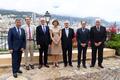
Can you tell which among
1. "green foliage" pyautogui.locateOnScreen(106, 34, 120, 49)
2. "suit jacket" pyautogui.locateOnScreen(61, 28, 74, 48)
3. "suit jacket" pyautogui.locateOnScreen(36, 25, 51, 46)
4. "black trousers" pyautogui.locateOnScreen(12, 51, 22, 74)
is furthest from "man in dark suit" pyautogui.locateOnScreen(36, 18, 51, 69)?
"green foliage" pyautogui.locateOnScreen(106, 34, 120, 49)

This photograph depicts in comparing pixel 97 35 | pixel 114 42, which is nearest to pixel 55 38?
pixel 97 35

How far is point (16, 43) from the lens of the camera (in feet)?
28.4

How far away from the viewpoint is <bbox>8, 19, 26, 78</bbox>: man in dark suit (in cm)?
861

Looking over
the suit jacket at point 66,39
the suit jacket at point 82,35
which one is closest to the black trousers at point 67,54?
the suit jacket at point 66,39

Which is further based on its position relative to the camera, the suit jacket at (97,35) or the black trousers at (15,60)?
the suit jacket at (97,35)

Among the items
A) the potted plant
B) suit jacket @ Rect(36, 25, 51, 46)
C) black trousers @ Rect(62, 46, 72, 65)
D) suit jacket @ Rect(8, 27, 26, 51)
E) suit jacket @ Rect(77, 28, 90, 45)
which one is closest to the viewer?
suit jacket @ Rect(8, 27, 26, 51)

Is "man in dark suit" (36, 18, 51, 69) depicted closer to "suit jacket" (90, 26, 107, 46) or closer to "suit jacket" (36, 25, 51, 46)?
"suit jacket" (36, 25, 51, 46)

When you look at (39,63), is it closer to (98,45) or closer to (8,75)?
(8,75)

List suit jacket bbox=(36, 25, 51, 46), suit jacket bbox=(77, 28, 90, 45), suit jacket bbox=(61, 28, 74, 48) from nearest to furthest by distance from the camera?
suit jacket bbox=(36, 25, 51, 46), suit jacket bbox=(77, 28, 90, 45), suit jacket bbox=(61, 28, 74, 48)

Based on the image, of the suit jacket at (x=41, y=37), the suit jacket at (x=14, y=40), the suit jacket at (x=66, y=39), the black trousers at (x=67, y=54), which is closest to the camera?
the suit jacket at (x=14, y=40)

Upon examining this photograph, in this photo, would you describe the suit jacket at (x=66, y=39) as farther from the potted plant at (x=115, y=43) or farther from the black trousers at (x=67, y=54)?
the potted plant at (x=115, y=43)

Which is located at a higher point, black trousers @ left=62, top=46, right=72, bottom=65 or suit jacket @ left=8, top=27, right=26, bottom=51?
suit jacket @ left=8, top=27, right=26, bottom=51

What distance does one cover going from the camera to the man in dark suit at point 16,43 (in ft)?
28.2

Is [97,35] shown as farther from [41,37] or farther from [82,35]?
[41,37]
